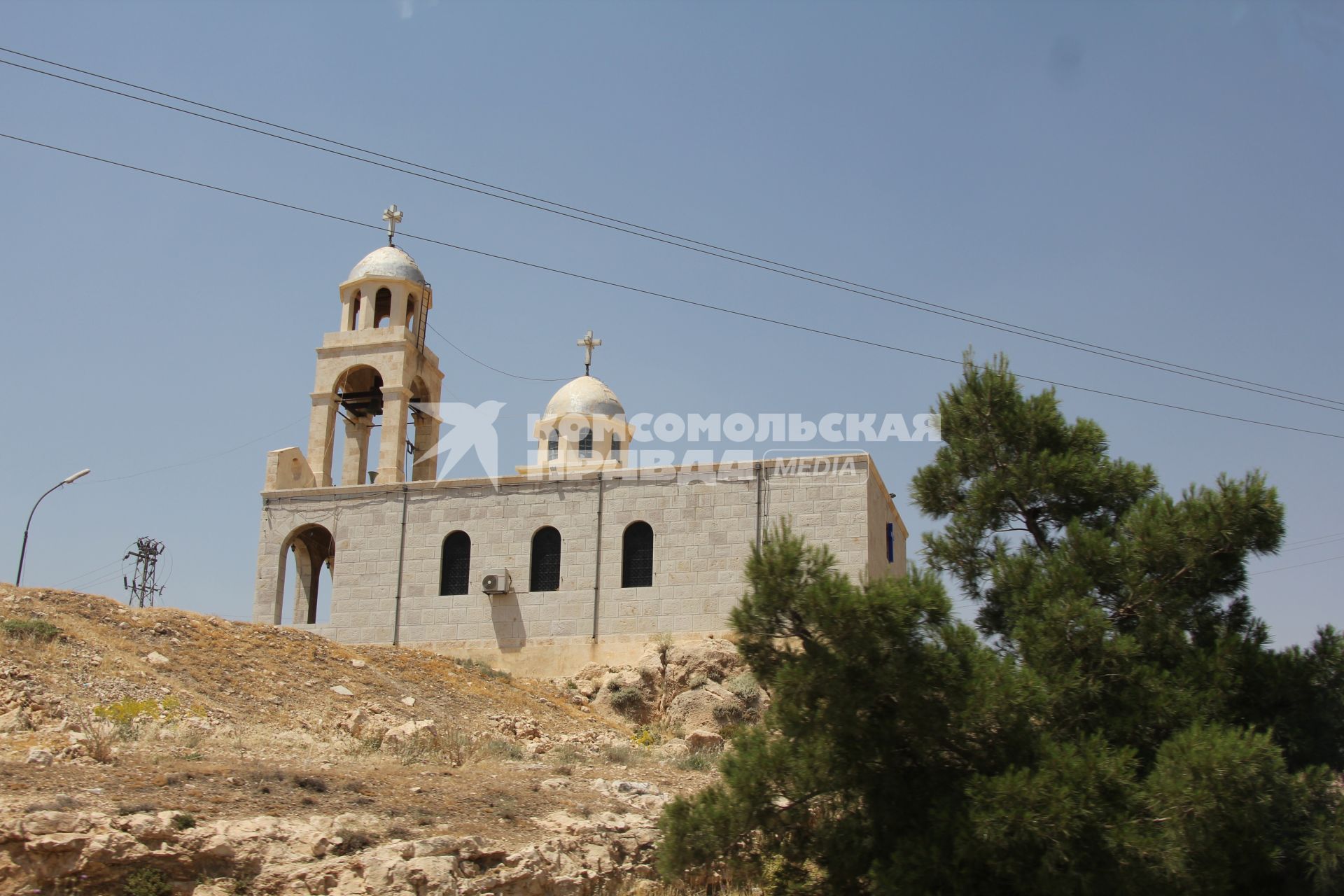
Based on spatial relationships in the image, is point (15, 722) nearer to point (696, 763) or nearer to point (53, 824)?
point (53, 824)

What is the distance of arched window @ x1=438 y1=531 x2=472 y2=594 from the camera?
27.7 metres

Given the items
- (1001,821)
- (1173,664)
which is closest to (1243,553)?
(1173,664)

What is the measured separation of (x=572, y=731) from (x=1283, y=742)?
1268 centimetres

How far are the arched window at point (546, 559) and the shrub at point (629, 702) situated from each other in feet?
12.6

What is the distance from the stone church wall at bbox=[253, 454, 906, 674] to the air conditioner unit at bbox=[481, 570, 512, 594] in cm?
29

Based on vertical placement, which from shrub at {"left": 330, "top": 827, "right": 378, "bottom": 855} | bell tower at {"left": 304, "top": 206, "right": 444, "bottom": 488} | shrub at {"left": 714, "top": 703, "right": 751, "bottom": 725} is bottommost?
shrub at {"left": 330, "top": 827, "right": 378, "bottom": 855}

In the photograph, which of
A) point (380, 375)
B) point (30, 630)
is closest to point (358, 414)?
point (380, 375)

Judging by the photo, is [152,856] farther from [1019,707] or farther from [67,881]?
[1019,707]

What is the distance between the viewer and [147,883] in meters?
9.72

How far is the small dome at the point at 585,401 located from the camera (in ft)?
114

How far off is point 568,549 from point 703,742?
330 inches

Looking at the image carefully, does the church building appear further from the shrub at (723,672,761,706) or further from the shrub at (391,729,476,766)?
the shrub at (391,729,476,766)

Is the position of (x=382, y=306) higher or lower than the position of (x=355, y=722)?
higher

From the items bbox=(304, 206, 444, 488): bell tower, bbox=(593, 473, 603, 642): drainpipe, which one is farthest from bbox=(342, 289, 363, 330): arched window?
bbox=(593, 473, 603, 642): drainpipe
